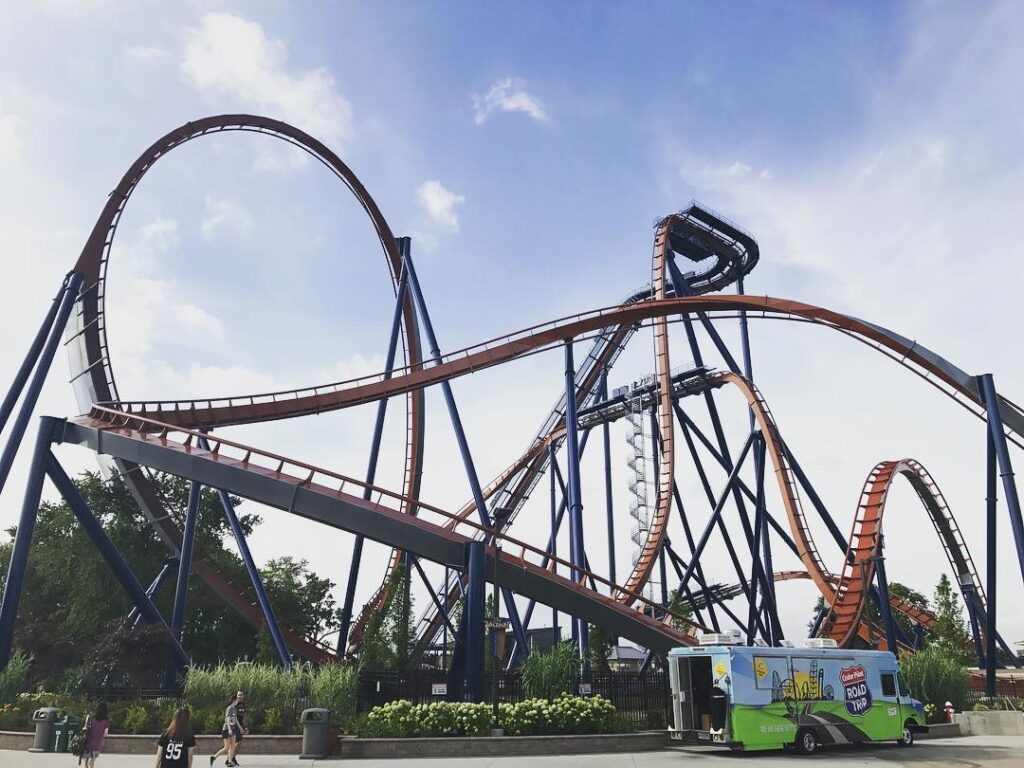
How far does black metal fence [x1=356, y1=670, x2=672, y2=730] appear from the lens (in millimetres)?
17156

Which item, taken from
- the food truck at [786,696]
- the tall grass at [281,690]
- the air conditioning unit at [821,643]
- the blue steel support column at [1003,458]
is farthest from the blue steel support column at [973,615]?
the tall grass at [281,690]

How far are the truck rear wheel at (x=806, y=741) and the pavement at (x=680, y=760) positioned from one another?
23cm

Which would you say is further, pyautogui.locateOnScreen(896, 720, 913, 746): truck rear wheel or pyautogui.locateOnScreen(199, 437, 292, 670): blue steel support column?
pyautogui.locateOnScreen(199, 437, 292, 670): blue steel support column

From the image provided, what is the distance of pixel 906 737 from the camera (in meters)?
17.2

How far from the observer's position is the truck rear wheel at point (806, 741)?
15.2 m

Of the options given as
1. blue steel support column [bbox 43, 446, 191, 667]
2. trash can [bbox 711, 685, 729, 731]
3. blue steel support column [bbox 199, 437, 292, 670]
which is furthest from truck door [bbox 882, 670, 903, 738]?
blue steel support column [bbox 43, 446, 191, 667]

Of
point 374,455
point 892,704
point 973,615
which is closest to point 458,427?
point 374,455

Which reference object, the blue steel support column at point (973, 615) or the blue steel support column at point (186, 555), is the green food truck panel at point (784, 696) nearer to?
the blue steel support column at point (186, 555)

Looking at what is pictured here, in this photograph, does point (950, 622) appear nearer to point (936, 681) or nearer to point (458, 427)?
point (936, 681)

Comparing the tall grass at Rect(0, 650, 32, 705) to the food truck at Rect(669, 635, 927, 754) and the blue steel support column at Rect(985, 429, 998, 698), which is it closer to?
the food truck at Rect(669, 635, 927, 754)

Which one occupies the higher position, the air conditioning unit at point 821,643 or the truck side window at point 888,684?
the air conditioning unit at point 821,643

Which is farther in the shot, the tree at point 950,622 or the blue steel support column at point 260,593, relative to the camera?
the tree at point 950,622

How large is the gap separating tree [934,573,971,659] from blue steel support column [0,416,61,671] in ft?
104

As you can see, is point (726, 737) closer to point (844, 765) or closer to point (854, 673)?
point (844, 765)
